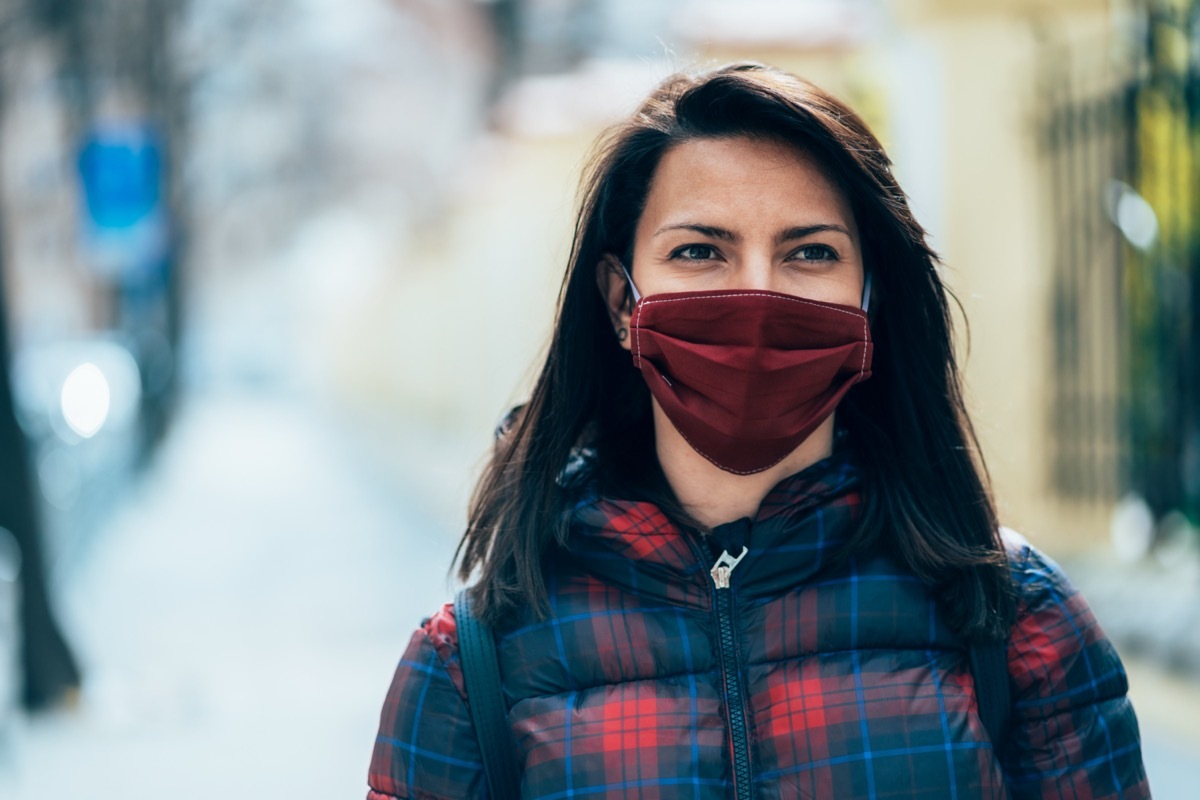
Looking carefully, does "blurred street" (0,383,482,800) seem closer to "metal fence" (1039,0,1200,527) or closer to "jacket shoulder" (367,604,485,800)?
"jacket shoulder" (367,604,485,800)

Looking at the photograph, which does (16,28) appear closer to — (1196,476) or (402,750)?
(1196,476)

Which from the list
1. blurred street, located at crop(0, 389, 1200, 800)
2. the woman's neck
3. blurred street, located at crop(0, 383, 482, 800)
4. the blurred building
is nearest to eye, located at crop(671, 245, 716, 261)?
the woman's neck

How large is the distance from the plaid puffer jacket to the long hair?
53 mm

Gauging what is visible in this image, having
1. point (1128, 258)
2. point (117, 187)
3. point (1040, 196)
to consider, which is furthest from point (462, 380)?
point (1128, 258)

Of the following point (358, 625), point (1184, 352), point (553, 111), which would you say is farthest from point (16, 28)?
point (1184, 352)

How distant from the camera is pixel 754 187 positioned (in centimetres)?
198

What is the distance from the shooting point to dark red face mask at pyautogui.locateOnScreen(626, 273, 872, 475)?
2.02m

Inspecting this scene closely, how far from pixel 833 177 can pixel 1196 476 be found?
5.81m

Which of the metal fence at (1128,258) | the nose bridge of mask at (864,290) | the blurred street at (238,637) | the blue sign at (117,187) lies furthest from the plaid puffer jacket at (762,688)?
the blue sign at (117,187)

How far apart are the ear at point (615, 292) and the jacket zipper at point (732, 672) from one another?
402 millimetres

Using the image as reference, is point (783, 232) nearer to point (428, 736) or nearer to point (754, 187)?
point (754, 187)

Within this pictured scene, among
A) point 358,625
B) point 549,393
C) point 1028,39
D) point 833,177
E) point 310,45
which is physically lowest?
point 358,625

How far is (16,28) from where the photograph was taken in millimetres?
11953

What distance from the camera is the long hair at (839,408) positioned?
6.45 ft
